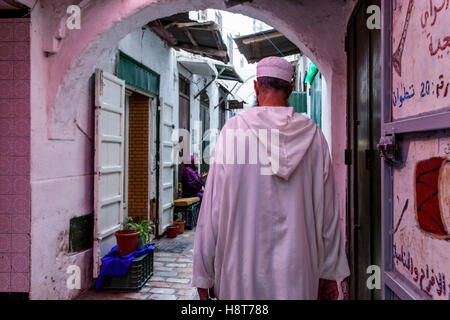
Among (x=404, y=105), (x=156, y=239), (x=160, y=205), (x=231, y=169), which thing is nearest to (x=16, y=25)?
(x=231, y=169)

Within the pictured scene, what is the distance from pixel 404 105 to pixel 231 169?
2.58 ft

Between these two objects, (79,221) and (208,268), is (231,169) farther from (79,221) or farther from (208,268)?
(79,221)

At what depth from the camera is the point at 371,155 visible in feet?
7.74

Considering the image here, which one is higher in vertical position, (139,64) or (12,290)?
(139,64)

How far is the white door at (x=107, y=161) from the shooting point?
4.32m

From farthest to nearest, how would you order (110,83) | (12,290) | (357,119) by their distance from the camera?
(110,83)
(12,290)
(357,119)

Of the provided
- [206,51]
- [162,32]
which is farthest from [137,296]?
[206,51]

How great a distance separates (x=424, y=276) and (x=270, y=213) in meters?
0.65

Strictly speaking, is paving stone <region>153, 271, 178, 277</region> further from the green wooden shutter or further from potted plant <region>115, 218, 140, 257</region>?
the green wooden shutter

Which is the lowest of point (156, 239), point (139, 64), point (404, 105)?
point (156, 239)

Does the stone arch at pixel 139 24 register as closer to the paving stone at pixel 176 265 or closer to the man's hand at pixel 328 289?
the man's hand at pixel 328 289

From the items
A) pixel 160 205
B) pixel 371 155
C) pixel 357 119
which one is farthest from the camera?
pixel 160 205

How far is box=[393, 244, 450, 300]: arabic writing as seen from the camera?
1151 mm

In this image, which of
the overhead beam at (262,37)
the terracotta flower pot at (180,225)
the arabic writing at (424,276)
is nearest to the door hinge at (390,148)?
the arabic writing at (424,276)
